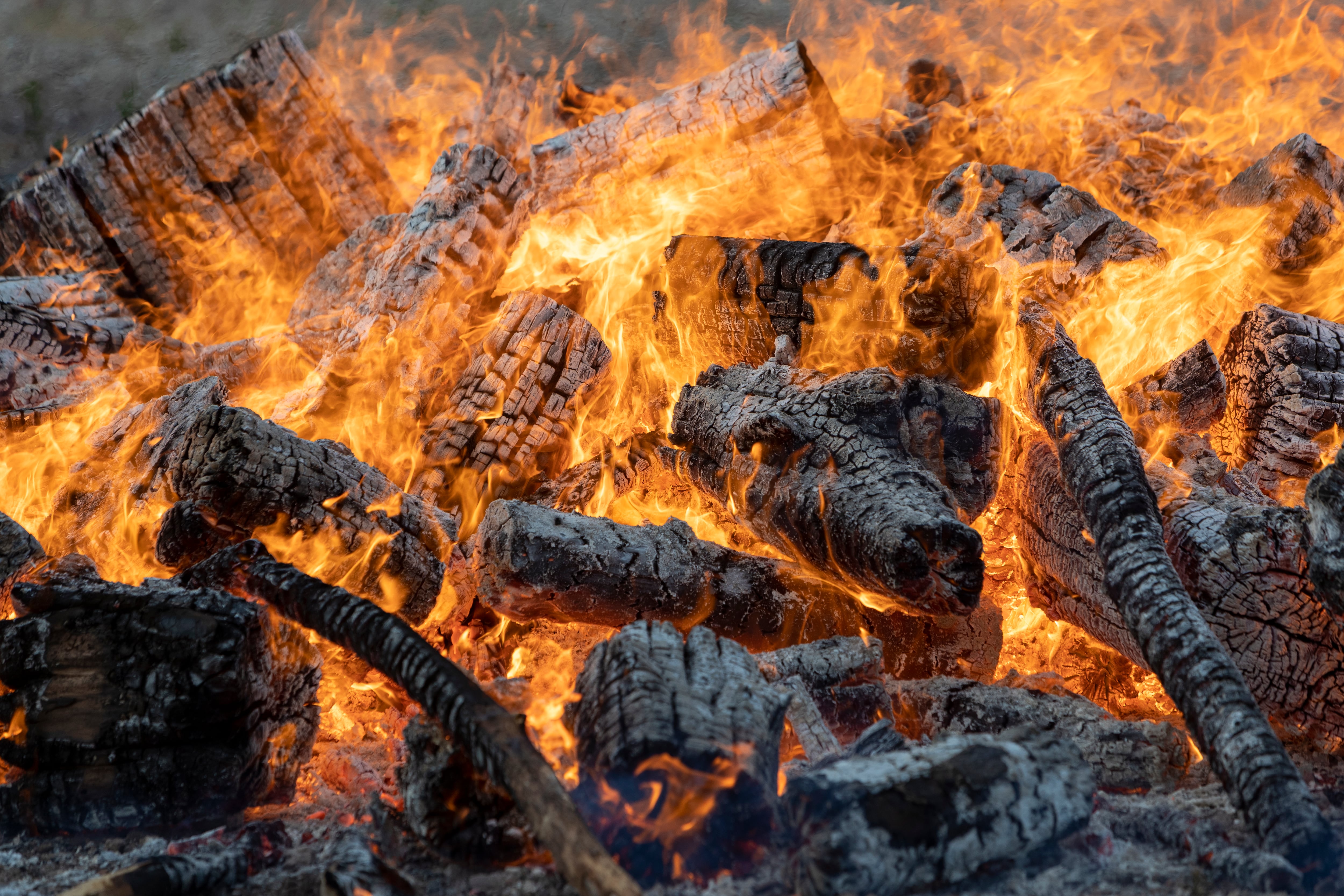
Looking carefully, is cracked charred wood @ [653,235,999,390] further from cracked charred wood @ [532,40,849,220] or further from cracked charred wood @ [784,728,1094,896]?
cracked charred wood @ [784,728,1094,896]

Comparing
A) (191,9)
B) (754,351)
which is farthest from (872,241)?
(191,9)

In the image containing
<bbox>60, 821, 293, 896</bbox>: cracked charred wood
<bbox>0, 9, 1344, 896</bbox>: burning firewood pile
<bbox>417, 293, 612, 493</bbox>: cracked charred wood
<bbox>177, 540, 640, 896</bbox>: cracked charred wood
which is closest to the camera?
<bbox>177, 540, 640, 896</bbox>: cracked charred wood

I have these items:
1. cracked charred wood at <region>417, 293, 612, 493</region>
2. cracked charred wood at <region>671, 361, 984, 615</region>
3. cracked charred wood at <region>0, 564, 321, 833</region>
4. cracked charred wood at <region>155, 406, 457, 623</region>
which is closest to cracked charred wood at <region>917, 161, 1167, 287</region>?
cracked charred wood at <region>671, 361, 984, 615</region>

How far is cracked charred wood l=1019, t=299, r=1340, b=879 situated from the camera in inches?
81.8

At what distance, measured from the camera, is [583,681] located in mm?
2473

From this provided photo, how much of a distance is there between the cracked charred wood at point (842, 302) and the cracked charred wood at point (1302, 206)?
211 cm

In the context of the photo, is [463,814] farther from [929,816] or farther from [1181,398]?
[1181,398]

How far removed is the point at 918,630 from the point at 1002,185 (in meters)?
3.17

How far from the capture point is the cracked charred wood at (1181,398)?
421 cm

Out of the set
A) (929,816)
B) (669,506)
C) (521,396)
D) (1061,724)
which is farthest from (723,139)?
(929,816)

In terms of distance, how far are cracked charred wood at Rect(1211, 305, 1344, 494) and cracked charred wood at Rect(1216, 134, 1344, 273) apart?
85cm

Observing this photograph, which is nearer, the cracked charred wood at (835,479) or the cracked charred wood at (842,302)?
the cracked charred wood at (835,479)

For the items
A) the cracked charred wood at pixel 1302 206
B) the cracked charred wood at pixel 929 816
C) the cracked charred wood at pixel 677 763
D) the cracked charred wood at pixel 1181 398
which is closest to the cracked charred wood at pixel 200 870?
the cracked charred wood at pixel 677 763

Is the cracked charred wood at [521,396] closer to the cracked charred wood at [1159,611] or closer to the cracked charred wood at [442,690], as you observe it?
the cracked charred wood at [442,690]
